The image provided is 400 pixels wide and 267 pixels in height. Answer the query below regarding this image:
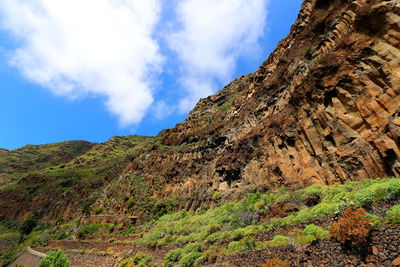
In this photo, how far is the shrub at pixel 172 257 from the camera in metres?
18.5

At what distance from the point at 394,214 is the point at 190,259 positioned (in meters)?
13.0

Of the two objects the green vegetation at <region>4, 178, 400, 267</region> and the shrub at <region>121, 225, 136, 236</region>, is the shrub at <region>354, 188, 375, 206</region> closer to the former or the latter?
the green vegetation at <region>4, 178, 400, 267</region>

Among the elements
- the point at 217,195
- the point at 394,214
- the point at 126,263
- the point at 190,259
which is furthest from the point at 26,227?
the point at 394,214

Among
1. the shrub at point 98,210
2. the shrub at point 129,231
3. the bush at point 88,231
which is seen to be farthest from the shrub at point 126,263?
the shrub at point 98,210

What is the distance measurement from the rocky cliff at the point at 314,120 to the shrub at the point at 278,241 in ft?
27.8

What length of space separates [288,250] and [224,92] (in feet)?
228

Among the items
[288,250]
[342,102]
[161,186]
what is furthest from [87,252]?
[342,102]

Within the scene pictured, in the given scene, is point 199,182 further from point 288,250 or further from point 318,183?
point 288,250

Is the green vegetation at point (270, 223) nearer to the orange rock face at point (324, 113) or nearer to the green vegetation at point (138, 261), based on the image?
the green vegetation at point (138, 261)

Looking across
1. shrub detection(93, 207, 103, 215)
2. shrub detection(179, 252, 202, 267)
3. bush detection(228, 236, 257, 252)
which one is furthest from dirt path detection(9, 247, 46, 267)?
bush detection(228, 236, 257, 252)

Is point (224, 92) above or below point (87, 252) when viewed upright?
above

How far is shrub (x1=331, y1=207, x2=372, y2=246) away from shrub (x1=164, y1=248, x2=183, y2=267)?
1308 centimetres

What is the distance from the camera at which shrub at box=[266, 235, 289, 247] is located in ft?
40.4

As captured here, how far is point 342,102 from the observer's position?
762 inches
